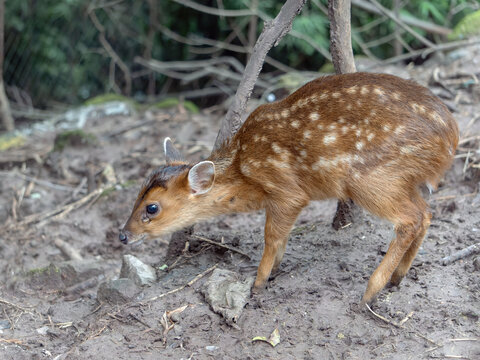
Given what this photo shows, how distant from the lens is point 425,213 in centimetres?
421

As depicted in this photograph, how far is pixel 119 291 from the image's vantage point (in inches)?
185

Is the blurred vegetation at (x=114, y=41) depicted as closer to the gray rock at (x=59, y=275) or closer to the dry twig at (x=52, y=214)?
the dry twig at (x=52, y=214)

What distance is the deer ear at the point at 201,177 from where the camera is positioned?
4453mm

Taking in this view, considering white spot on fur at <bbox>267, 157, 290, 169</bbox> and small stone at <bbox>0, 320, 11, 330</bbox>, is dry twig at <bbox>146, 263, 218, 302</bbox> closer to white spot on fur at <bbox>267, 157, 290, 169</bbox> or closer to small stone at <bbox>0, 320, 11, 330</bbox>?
white spot on fur at <bbox>267, 157, 290, 169</bbox>

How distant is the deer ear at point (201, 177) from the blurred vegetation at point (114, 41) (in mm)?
5870

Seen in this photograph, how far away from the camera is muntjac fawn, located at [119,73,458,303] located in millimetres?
4012

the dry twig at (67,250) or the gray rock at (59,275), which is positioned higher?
the gray rock at (59,275)

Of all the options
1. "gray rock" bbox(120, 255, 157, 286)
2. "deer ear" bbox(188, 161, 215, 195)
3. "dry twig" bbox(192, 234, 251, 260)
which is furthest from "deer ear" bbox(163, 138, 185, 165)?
"gray rock" bbox(120, 255, 157, 286)

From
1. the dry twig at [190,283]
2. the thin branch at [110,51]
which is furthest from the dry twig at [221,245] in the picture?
the thin branch at [110,51]

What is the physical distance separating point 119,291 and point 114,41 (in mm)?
7548

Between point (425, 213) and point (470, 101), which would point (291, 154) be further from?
point (470, 101)

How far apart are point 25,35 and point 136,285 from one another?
299 inches

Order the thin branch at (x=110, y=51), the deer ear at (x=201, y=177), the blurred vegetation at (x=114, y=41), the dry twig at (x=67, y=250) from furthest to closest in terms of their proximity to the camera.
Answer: the thin branch at (x=110, y=51) < the blurred vegetation at (x=114, y=41) < the dry twig at (x=67, y=250) < the deer ear at (x=201, y=177)

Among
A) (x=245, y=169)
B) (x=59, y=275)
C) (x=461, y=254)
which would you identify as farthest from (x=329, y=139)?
(x=59, y=275)
